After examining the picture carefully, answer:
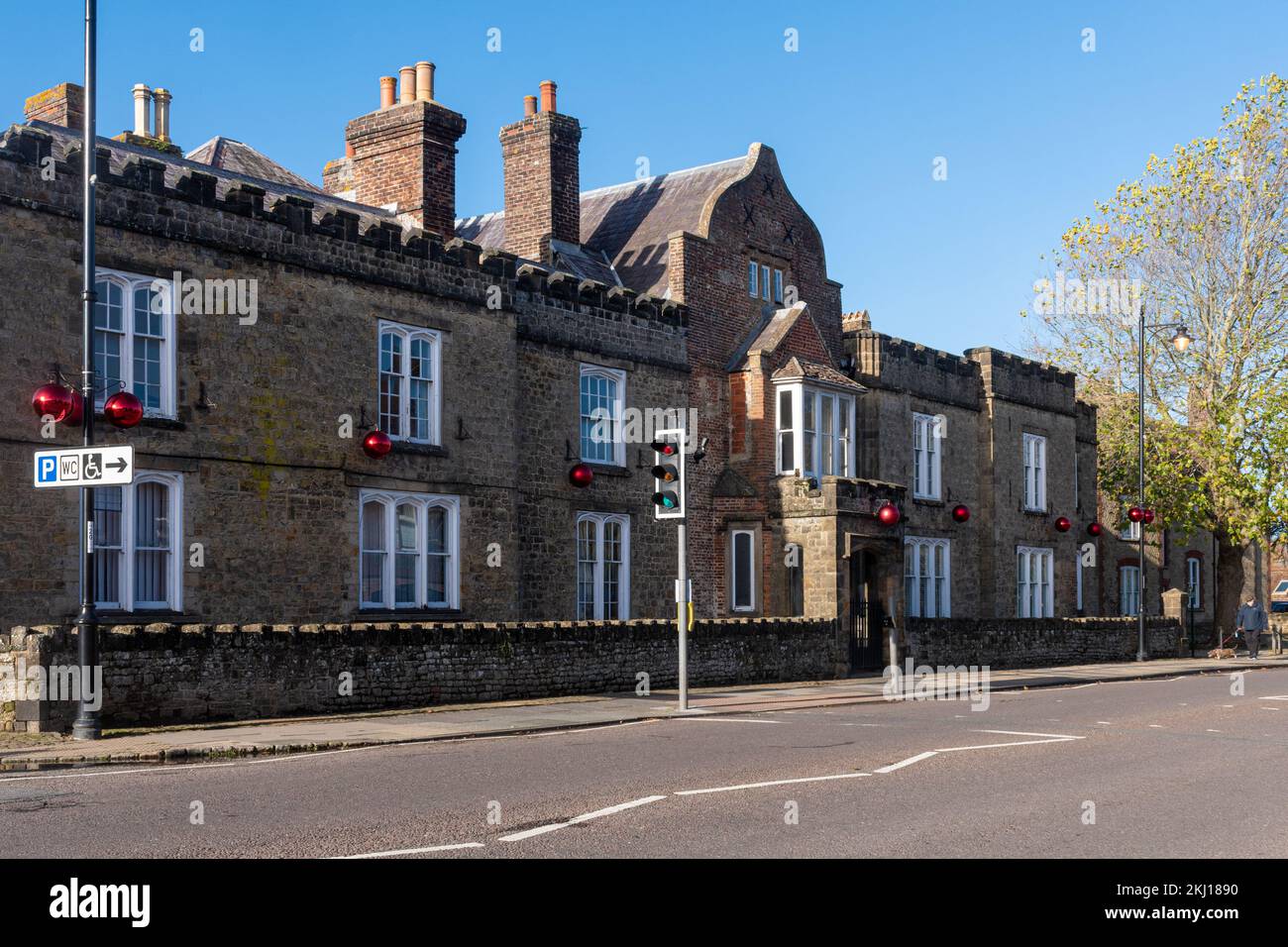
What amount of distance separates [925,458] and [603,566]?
1213 centimetres

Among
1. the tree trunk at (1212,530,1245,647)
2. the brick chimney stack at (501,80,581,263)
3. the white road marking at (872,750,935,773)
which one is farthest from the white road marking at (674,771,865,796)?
the tree trunk at (1212,530,1245,647)

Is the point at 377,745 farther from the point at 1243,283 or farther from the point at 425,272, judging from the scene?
the point at 1243,283

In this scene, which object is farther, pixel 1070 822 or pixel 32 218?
pixel 32 218

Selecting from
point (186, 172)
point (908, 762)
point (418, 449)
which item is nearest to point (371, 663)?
point (418, 449)

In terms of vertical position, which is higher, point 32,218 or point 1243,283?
point 1243,283

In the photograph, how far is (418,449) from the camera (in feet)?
78.7

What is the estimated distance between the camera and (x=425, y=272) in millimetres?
24453

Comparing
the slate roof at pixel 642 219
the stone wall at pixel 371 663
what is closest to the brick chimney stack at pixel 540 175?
the slate roof at pixel 642 219

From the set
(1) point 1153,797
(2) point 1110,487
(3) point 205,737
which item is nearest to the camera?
(1) point 1153,797

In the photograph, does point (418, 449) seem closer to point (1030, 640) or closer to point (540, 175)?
point (540, 175)

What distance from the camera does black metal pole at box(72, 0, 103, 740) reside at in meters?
15.5

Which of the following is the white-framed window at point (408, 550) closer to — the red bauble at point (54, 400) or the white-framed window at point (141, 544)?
the white-framed window at point (141, 544)
